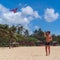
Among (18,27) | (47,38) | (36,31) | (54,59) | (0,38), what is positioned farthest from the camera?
(36,31)

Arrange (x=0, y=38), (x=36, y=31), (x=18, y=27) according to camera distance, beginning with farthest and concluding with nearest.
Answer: (x=36, y=31) < (x=0, y=38) < (x=18, y=27)

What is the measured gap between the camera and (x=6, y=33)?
4862cm

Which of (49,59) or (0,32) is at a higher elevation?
(0,32)

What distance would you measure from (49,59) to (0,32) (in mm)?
38119

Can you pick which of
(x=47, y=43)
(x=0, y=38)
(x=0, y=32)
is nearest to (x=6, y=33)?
(x=0, y=32)

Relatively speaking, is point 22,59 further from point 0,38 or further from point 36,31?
point 36,31

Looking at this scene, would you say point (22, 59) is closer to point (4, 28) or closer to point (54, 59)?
point (54, 59)

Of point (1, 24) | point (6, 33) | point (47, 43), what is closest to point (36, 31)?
point (1, 24)

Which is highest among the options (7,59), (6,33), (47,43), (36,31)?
(36,31)

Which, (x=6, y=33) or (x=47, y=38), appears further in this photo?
(x=6, y=33)

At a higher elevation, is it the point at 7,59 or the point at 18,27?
the point at 18,27

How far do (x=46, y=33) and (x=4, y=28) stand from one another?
4007cm

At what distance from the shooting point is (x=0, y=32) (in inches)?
1956

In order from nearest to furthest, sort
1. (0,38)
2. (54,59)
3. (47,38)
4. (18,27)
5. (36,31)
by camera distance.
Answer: (54,59), (47,38), (18,27), (0,38), (36,31)
